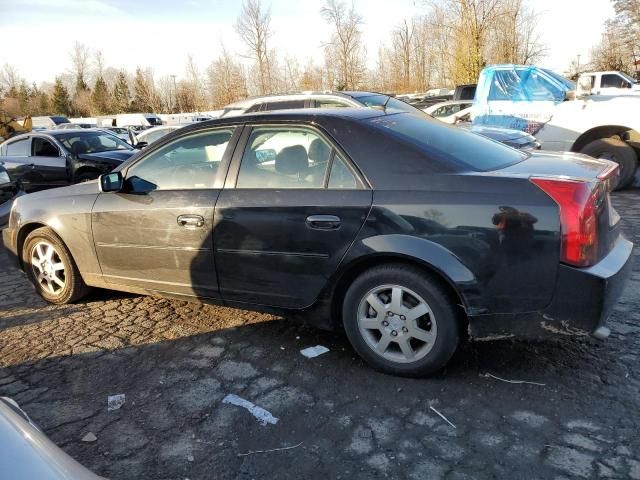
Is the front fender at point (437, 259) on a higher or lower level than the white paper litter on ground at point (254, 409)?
higher

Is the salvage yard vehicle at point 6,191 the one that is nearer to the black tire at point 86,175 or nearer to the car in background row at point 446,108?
the black tire at point 86,175

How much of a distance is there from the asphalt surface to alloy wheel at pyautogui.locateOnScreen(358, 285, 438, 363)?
187mm

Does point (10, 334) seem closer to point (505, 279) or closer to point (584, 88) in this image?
point (505, 279)

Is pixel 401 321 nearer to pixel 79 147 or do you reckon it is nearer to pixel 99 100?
pixel 79 147

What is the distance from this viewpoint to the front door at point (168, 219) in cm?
365

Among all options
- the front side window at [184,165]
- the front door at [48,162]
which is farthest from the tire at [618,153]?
the front door at [48,162]

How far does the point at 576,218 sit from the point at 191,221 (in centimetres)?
241

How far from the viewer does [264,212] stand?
337 centimetres

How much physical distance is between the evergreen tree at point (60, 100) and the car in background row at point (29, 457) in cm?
7133

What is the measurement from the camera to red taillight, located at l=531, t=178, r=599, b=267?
→ 8.73 ft

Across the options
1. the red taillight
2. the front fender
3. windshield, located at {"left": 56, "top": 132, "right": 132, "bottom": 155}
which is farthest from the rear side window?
the red taillight

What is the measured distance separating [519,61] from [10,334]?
30.3m

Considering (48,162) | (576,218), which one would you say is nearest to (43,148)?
(48,162)

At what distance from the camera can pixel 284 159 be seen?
349 cm
